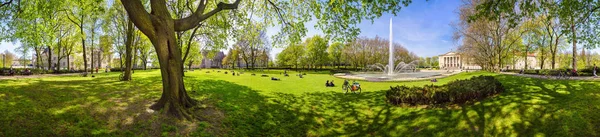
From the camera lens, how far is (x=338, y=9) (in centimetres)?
1169

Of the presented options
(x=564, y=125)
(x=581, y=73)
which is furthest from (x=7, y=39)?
(x=581, y=73)

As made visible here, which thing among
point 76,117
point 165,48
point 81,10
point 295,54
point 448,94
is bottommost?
point 76,117

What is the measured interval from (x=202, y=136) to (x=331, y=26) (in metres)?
7.95

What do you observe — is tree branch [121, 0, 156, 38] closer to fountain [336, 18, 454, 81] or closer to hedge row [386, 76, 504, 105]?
hedge row [386, 76, 504, 105]

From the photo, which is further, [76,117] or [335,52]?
[335,52]

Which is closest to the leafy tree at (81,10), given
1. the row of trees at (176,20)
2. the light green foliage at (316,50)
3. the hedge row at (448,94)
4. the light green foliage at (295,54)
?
the row of trees at (176,20)

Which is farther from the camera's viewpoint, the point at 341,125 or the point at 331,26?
the point at 331,26

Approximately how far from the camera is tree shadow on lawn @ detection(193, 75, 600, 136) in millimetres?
8062

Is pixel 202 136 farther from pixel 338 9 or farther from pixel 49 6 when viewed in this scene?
pixel 49 6

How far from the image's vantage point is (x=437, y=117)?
31.5 feet

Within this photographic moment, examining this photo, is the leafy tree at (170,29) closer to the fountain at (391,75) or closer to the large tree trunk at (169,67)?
the large tree trunk at (169,67)

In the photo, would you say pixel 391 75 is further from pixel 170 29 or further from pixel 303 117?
pixel 170 29

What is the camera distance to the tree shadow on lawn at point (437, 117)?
806cm

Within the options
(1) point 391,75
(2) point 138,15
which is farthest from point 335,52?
(2) point 138,15
